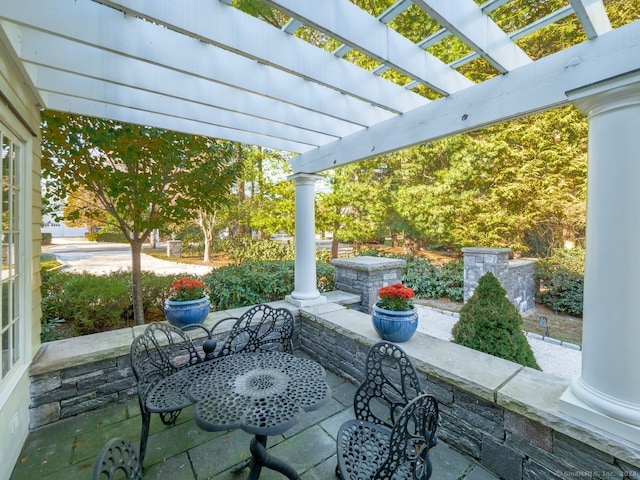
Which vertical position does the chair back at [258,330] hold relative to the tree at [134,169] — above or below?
below

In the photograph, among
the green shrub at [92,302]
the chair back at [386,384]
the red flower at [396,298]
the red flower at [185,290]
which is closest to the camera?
the chair back at [386,384]

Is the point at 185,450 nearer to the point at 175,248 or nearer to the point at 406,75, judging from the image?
the point at 406,75

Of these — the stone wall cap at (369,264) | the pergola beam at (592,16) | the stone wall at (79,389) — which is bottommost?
the stone wall at (79,389)

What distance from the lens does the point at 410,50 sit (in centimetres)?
204

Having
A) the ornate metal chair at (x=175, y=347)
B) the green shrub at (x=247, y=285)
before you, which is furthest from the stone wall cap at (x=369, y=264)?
the ornate metal chair at (x=175, y=347)

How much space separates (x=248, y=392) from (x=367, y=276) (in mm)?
3193

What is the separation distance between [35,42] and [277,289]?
3627mm

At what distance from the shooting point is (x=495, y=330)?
8.91 ft

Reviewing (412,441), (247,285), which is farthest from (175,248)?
(412,441)

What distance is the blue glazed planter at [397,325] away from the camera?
2.69 metres

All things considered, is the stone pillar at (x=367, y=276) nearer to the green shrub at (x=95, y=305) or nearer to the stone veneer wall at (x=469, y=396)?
the stone veneer wall at (x=469, y=396)

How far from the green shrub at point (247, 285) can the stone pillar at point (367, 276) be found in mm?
927

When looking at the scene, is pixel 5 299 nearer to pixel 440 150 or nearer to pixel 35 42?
pixel 35 42

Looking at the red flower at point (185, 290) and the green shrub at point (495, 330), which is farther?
the red flower at point (185, 290)
